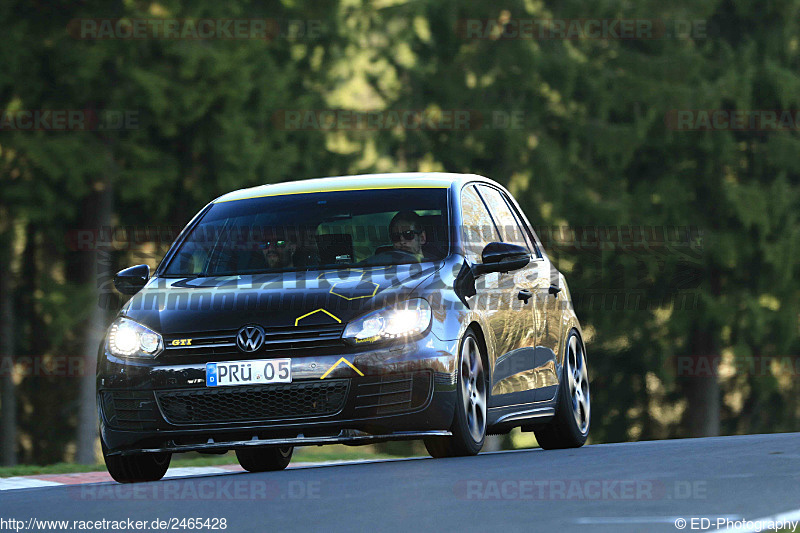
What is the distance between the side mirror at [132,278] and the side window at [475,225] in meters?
2.05

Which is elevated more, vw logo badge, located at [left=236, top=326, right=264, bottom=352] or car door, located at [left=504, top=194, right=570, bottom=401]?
vw logo badge, located at [left=236, top=326, right=264, bottom=352]

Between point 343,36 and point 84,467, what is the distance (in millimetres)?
17933

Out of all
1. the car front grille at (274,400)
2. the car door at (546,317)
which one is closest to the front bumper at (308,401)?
the car front grille at (274,400)

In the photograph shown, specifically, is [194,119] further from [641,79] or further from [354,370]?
[354,370]

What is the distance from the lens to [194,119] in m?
24.5

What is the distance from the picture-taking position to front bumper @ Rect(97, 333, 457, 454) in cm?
868

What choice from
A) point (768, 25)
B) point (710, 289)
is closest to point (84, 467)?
point (710, 289)

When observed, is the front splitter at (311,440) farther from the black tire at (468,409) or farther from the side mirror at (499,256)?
the side mirror at (499,256)

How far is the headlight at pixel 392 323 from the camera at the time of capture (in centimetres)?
871

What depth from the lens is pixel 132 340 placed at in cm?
905

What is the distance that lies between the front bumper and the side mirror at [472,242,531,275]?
91cm

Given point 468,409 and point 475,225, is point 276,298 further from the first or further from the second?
point 475,225

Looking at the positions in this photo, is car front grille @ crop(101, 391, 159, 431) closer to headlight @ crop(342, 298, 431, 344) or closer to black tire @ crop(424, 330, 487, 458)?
headlight @ crop(342, 298, 431, 344)

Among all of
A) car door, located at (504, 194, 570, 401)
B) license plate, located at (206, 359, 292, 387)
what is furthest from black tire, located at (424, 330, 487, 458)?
car door, located at (504, 194, 570, 401)
